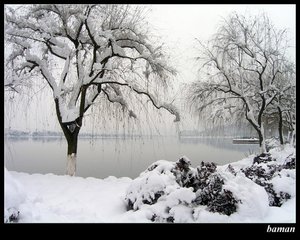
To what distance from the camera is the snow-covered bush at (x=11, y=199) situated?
4.70 metres

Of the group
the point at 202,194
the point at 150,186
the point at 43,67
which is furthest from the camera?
the point at 43,67

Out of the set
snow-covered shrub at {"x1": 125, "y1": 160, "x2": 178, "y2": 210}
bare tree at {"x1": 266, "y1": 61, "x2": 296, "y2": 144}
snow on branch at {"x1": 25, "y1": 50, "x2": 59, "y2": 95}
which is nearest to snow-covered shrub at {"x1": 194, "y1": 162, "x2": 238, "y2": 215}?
snow-covered shrub at {"x1": 125, "y1": 160, "x2": 178, "y2": 210}

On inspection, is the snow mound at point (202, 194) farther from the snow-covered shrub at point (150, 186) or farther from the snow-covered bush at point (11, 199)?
the snow-covered bush at point (11, 199)

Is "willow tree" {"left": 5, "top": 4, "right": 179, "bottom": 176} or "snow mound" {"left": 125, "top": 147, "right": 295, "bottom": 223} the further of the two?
"willow tree" {"left": 5, "top": 4, "right": 179, "bottom": 176}

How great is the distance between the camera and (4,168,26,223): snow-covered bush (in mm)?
4695

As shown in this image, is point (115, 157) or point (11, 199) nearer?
point (11, 199)

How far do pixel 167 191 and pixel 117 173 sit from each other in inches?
409

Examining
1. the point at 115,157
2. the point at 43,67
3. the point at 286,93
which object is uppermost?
the point at 43,67

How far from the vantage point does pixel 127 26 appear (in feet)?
36.5

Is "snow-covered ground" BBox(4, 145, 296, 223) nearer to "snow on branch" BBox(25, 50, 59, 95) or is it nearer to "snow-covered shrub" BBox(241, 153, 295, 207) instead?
"snow-covered shrub" BBox(241, 153, 295, 207)

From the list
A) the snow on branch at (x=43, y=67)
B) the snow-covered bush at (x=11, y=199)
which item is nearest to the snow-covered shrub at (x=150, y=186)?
the snow-covered bush at (x=11, y=199)

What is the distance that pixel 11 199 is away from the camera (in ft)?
15.8

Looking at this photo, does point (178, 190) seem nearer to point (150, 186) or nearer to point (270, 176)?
point (150, 186)

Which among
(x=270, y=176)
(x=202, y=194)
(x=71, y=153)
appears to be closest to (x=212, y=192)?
(x=202, y=194)
